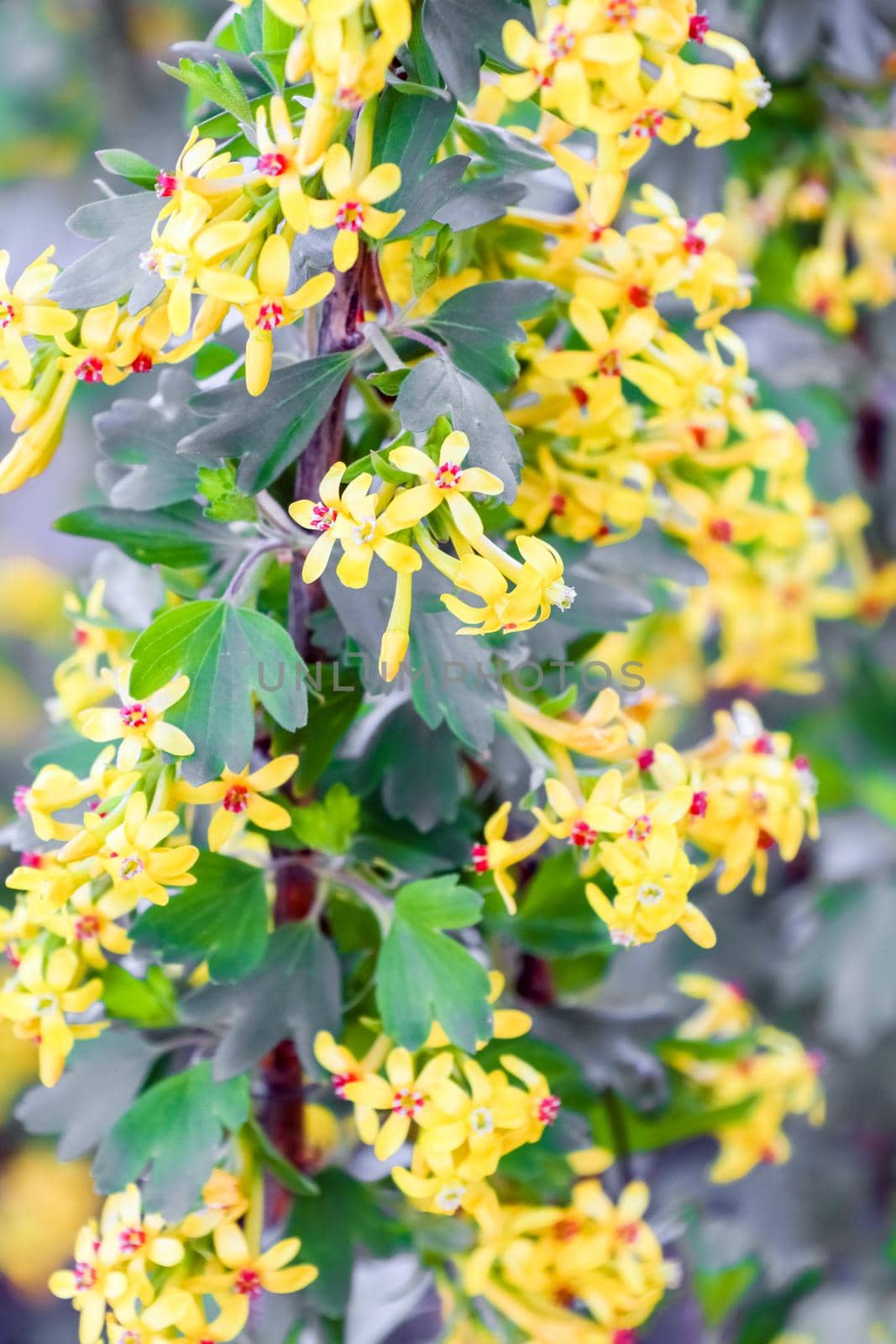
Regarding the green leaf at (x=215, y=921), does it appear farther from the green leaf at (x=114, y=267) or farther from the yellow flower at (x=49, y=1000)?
the green leaf at (x=114, y=267)

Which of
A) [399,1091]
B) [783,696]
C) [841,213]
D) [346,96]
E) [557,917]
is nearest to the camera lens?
[346,96]

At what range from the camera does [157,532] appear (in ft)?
1.66

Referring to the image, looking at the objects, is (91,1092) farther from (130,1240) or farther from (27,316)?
(27,316)

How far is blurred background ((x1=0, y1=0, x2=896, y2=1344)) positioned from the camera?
931 mm

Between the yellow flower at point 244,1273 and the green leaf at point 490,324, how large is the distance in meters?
0.35

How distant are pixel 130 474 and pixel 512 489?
0.17 m

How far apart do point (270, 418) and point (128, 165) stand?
99 mm

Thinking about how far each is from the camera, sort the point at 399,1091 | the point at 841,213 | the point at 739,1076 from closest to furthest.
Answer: the point at 399,1091, the point at 739,1076, the point at 841,213

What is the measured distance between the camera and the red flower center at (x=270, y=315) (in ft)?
1.34

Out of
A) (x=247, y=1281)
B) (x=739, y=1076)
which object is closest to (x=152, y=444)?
(x=247, y=1281)

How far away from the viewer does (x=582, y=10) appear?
0.39m

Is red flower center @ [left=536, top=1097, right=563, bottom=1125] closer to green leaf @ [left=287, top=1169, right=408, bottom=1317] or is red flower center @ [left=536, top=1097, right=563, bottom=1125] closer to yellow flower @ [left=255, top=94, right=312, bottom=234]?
green leaf @ [left=287, top=1169, right=408, bottom=1317]

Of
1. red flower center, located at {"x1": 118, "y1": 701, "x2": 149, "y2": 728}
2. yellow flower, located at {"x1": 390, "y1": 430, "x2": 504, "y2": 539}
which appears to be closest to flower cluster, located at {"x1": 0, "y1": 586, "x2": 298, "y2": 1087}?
red flower center, located at {"x1": 118, "y1": 701, "x2": 149, "y2": 728}

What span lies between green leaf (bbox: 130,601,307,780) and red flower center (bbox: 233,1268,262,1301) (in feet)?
0.71
